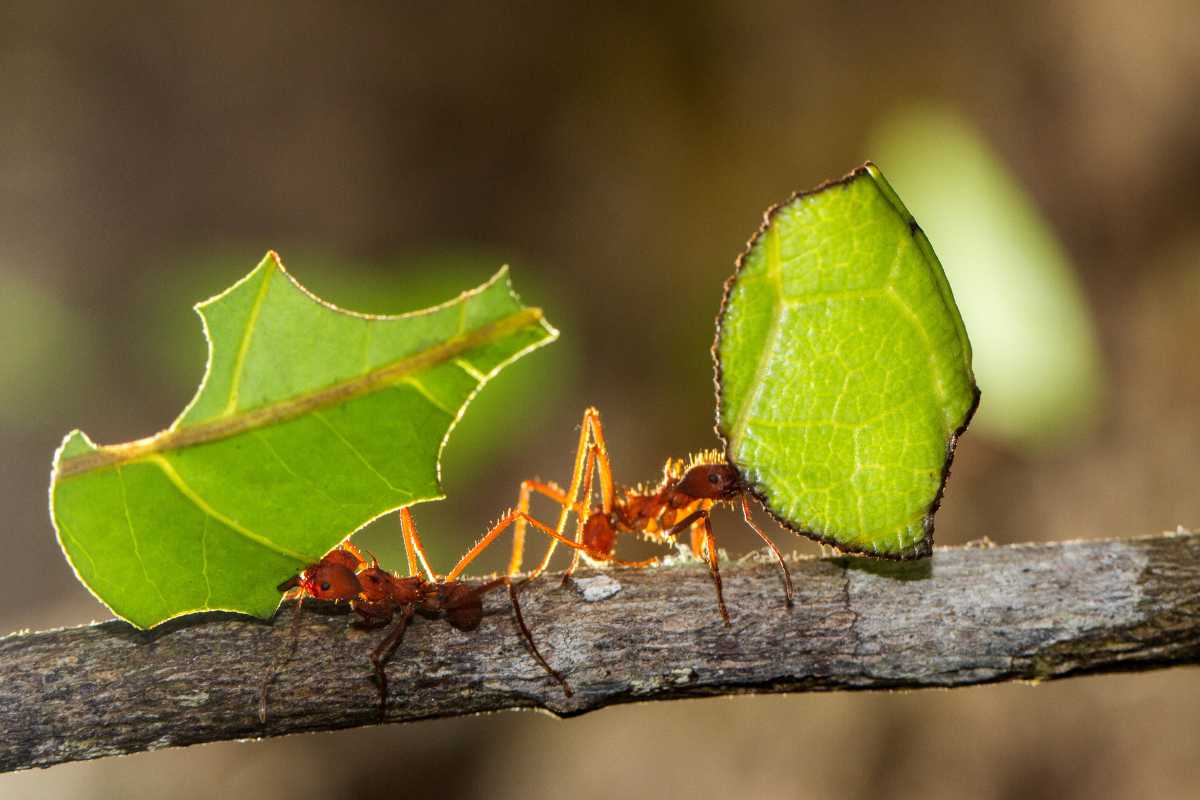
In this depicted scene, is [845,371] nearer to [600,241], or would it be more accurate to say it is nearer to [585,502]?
[585,502]

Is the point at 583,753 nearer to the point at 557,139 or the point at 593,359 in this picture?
the point at 593,359

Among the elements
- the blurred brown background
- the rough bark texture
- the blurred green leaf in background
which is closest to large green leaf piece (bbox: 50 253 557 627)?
the rough bark texture

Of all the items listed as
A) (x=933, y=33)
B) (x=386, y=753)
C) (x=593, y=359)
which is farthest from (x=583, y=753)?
(x=933, y=33)

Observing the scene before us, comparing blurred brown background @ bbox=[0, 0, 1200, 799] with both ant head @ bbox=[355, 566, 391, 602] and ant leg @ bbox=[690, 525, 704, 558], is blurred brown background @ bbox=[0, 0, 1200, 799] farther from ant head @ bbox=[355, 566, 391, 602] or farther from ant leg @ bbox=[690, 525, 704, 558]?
ant head @ bbox=[355, 566, 391, 602]

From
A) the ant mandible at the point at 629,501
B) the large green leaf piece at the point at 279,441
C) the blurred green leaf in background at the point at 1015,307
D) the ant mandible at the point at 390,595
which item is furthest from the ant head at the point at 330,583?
the blurred green leaf in background at the point at 1015,307

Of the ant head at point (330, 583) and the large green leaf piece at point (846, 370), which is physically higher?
the large green leaf piece at point (846, 370)

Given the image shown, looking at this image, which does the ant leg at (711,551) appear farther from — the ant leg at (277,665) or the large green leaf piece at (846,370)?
the ant leg at (277,665)
